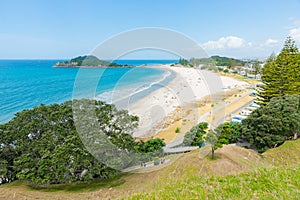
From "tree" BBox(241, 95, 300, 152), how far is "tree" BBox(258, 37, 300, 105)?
156 inches

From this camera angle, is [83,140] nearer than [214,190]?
No

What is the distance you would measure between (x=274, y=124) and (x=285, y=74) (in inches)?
261

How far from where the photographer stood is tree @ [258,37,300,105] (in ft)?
45.0

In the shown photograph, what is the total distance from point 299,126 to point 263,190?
9.72m

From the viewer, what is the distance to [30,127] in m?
6.94

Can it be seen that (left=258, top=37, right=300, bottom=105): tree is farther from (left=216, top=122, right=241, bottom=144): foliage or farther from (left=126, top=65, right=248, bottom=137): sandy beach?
(left=216, top=122, right=241, bottom=144): foliage

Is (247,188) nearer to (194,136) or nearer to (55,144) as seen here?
Result: (55,144)

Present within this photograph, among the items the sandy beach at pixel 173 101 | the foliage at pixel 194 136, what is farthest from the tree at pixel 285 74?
the foliage at pixel 194 136

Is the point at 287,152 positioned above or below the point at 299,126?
below

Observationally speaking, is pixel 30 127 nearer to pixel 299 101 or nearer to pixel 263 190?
pixel 263 190

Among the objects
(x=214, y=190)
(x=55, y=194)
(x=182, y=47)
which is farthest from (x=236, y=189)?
(x=55, y=194)

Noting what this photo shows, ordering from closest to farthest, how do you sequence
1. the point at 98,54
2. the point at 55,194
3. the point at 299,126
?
the point at 98,54, the point at 55,194, the point at 299,126

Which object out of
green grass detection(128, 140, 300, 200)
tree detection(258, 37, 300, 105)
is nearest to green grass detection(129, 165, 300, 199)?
green grass detection(128, 140, 300, 200)

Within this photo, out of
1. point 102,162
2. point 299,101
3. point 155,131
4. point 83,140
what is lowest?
point 155,131
